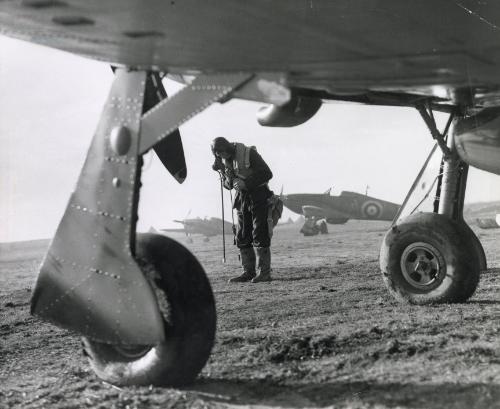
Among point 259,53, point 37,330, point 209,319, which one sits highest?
point 259,53

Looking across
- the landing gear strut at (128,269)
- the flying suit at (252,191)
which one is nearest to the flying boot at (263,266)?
the flying suit at (252,191)

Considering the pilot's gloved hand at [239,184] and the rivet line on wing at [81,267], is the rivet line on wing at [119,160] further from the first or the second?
the pilot's gloved hand at [239,184]

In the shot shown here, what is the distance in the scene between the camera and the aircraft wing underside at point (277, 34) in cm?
244

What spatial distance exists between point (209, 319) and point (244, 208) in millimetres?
5670

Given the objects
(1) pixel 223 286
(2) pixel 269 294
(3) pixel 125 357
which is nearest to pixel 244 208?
(1) pixel 223 286

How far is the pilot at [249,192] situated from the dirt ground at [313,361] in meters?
2.34

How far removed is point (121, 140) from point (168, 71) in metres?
0.52

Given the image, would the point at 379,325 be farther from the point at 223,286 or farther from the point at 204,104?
the point at 223,286

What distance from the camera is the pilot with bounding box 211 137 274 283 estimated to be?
26.9 ft

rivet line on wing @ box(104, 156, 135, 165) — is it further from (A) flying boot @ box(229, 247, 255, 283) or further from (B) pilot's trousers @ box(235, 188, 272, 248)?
(A) flying boot @ box(229, 247, 255, 283)

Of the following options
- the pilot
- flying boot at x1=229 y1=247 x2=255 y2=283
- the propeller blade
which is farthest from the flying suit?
the propeller blade

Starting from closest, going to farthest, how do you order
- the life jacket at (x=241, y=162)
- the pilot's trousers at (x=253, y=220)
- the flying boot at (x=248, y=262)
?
the life jacket at (x=241, y=162)
the pilot's trousers at (x=253, y=220)
the flying boot at (x=248, y=262)

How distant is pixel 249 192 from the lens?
836cm

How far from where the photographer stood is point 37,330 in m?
5.25
